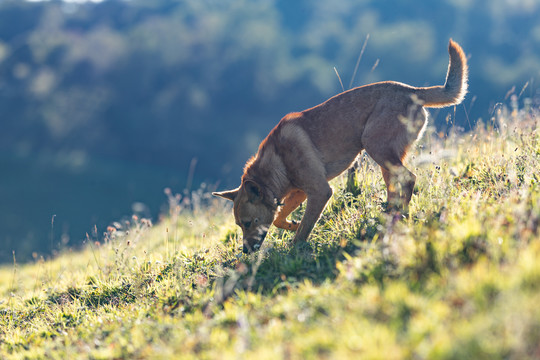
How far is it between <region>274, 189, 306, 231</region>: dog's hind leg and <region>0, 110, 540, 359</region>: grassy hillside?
0.16 m

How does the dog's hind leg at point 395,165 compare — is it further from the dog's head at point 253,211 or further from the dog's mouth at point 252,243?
the dog's mouth at point 252,243

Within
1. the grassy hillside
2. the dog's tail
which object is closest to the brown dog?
the dog's tail

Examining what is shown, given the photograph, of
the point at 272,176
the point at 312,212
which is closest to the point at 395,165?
the point at 312,212

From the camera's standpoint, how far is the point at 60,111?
35.7m

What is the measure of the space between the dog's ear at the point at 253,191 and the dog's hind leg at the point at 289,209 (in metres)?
0.44

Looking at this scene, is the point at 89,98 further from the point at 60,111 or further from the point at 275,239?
the point at 275,239

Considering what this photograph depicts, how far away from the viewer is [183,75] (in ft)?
124

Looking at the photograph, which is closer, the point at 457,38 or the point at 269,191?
the point at 269,191

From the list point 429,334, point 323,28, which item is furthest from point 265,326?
point 323,28

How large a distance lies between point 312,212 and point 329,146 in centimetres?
81

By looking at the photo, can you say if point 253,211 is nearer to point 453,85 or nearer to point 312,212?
point 312,212

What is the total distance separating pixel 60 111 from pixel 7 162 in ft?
28.2

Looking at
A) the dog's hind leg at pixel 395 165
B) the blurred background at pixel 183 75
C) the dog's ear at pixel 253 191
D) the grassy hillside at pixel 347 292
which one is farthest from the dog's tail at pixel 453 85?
the blurred background at pixel 183 75

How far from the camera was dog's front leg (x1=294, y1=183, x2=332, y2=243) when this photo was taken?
191 inches
